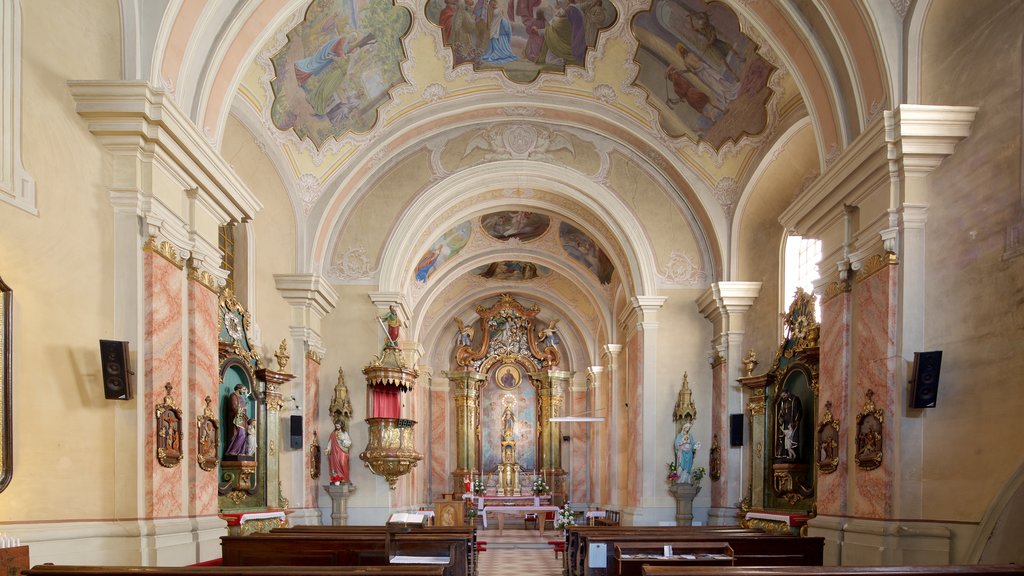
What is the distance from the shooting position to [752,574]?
5.70 m

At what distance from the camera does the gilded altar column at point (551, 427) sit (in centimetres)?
2866

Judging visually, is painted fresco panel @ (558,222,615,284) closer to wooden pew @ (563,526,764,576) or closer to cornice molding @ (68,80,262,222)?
wooden pew @ (563,526,764,576)

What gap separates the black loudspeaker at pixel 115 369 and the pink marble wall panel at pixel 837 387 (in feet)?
22.7

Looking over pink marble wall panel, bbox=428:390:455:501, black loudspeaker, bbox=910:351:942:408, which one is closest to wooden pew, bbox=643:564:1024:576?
black loudspeaker, bbox=910:351:942:408

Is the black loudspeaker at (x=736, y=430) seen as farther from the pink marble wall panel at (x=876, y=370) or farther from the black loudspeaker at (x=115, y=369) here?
the black loudspeaker at (x=115, y=369)

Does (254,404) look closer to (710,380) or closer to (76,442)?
(76,442)

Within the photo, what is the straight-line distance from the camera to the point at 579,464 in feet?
93.5

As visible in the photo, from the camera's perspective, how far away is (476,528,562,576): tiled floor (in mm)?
13742

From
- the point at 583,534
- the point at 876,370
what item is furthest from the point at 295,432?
the point at 876,370

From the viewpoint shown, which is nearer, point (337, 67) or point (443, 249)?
point (337, 67)

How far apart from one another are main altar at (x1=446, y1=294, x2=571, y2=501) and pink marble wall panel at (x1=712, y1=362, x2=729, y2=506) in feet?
41.9

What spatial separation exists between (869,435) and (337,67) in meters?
9.33

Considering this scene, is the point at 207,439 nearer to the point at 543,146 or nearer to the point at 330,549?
the point at 330,549

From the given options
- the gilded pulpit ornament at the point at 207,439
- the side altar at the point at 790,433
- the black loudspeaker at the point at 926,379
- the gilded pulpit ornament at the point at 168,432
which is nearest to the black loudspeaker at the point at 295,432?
the gilded pulpit ornament at the point at 207,439
